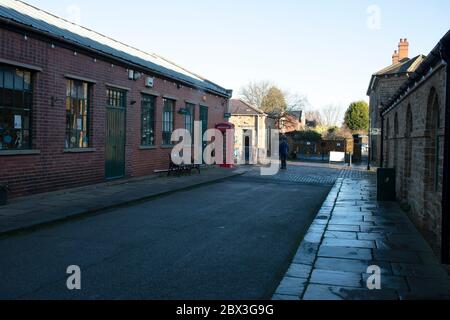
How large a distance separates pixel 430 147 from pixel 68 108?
974cm

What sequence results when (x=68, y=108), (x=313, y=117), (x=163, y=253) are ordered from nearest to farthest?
(x=163, y=253) → (x=68, y=108) → (x=313, y=117)

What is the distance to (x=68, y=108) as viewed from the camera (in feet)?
43.4

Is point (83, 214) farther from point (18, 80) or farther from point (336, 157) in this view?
point (336, 157)

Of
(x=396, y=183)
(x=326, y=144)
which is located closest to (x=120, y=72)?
(x=396, y=183)

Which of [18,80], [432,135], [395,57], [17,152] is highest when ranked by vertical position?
[395,57]

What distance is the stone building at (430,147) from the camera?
6.29 metres

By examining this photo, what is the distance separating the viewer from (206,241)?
762 centimetres

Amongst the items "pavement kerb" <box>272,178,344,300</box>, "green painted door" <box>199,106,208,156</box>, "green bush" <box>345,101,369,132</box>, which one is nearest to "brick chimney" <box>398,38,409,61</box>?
"green bush" <box>345,101,369,132</box>

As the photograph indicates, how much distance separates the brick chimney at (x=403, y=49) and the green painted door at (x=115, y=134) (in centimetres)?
3009

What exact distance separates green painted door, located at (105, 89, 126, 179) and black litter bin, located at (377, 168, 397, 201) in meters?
8.68

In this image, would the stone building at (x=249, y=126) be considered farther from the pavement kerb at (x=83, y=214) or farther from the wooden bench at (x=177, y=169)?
the pavement kerb at (x=83, y=214)

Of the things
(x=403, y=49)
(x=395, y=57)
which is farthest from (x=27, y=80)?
(x=403, y=49)

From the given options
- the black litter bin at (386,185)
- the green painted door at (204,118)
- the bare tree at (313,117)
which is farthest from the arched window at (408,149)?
the bare tree at (313,117)
